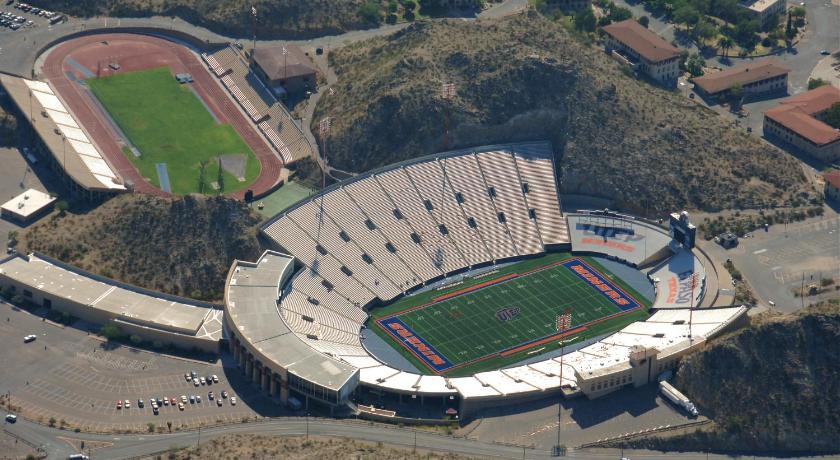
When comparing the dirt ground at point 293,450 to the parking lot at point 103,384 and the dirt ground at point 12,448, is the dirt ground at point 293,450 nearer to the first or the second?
the parking lot at point 103,384

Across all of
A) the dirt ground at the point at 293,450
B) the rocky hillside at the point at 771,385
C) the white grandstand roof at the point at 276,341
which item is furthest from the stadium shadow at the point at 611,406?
the white grandstand roof at the point at 276,341

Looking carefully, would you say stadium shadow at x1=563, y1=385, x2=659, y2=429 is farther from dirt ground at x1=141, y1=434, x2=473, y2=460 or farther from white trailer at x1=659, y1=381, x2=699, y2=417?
dirt ground at x1=141, y1=434, x2=473, y2=460

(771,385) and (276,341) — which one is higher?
(276,341)

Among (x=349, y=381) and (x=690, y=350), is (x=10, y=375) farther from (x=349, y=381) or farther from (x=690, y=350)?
(x=690, y=350)

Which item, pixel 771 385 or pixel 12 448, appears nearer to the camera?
pixel 12 448

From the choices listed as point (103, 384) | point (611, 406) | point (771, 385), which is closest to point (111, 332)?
point (103, 384)

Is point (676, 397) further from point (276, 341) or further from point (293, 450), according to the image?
point (276, 341)

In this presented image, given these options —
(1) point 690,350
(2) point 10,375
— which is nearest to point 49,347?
(2) point 10,375

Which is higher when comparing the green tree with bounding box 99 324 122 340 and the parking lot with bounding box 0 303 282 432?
the green tree with bounding box 99 324 122 340

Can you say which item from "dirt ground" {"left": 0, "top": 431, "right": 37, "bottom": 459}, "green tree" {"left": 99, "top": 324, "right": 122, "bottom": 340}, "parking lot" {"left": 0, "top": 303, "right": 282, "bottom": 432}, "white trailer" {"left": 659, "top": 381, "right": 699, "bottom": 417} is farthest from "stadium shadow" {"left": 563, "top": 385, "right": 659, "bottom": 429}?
"dirt ground" {"left": 0, "top": 431, "right": 37, "bottom": 459}
